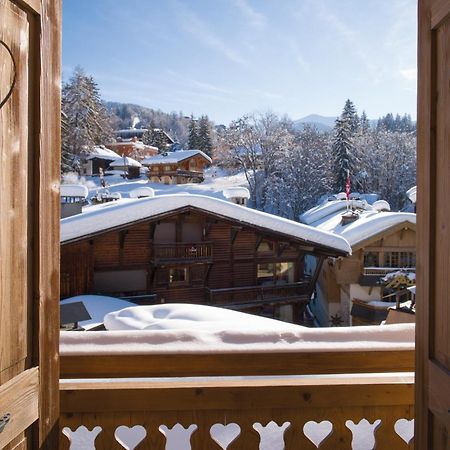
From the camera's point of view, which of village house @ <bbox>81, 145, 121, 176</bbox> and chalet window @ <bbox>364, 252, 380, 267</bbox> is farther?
village house @ <bbox>81, 145, 121, 176</bbox>

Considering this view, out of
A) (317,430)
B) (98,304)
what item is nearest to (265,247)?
(98,304)

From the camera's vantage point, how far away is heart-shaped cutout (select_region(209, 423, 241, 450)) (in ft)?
5.30

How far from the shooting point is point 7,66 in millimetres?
1115

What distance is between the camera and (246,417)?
1.58 meters

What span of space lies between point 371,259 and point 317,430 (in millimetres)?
15751

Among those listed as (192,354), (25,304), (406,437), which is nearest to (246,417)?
(192,354)

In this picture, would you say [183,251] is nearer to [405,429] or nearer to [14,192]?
[405,429]

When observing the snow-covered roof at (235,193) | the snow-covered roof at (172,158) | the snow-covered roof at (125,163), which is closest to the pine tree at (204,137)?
the snow-covered roof at (125,163)

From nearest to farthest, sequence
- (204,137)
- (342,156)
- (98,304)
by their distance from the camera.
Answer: (98,304), (342,156), (204,137)

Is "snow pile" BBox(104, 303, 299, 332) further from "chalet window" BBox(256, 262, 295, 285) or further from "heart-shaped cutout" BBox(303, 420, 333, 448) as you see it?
"chalet window" BBox(256, 262, 295, 285)

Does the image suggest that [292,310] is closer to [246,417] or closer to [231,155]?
[246,417]

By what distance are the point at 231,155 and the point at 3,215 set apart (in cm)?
3805

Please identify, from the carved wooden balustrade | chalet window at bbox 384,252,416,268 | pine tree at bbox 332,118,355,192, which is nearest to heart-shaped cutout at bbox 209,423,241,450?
the carved wooden balustrade

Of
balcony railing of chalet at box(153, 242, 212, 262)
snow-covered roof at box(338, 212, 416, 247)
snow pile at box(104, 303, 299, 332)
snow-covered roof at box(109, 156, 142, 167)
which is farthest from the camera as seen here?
snow-covered roof at box(109, 156, 142, 167)
